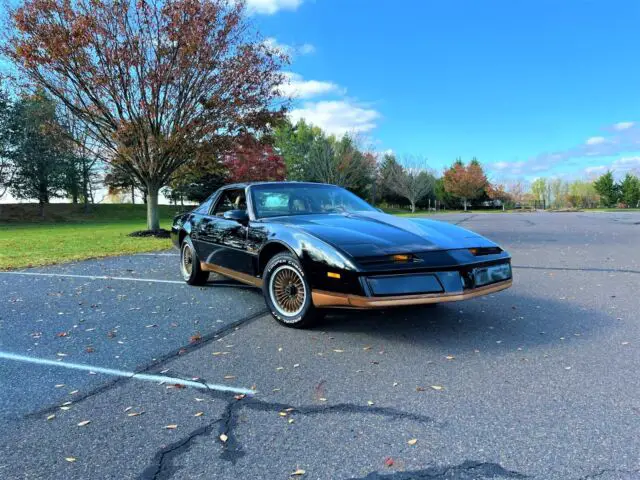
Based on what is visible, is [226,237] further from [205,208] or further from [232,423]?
[232,423]

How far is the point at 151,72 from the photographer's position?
13.3 metres

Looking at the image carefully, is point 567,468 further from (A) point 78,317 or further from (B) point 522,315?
(A) point 78,317

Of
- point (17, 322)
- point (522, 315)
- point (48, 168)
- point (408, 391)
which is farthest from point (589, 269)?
point (48, 168)

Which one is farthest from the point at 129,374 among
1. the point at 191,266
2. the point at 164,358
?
the point at 191,266

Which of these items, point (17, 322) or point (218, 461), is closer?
point (218, 461)

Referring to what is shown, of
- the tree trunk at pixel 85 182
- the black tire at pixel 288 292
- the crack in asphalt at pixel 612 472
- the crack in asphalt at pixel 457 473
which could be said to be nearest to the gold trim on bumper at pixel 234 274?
the black tire at pixel 288 292

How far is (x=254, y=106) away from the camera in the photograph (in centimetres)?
1474

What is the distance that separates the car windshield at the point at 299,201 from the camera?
495 cm

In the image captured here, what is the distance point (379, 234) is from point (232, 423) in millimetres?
2081

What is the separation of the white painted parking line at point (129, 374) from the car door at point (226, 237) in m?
1.79

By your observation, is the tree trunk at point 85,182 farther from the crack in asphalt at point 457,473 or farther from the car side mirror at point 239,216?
the crack in asphalt at point 457,473

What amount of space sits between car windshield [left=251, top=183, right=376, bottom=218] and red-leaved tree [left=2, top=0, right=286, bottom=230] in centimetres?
964

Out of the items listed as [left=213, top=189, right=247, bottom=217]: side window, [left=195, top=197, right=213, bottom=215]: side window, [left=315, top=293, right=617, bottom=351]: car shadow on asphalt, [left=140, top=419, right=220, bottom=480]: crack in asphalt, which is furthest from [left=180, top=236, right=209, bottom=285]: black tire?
[left=140, top=419, right=220, bottom=480]: crack in asphalt

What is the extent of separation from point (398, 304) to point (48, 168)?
36.3m
